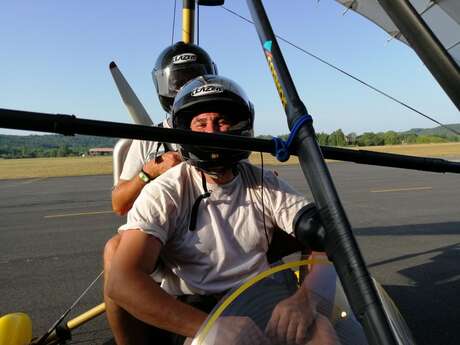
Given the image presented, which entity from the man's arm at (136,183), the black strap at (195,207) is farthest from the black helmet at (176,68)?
the black strap at (195,207)

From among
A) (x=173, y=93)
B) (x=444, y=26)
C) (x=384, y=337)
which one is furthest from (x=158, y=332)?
Result: (x=444, y=26)

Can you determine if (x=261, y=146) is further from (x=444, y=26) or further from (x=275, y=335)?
(x=444, y=26)

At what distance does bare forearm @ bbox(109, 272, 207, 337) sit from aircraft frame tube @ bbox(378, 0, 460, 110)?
3.38 ft

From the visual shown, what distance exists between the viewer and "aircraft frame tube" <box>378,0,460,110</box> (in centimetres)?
102

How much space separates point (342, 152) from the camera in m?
1.01

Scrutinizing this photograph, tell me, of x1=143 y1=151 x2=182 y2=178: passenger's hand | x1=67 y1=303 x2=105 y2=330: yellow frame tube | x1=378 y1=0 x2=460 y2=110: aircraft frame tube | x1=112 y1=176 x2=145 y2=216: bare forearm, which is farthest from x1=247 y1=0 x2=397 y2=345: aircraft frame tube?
x1=67 y1=303 x2=105 y2=330: yellow frame tube

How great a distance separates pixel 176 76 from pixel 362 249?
4342mm

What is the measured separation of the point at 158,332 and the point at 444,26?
Answer: 2.39 m

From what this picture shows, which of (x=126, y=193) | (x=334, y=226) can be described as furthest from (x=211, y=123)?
(x=334, y=226)

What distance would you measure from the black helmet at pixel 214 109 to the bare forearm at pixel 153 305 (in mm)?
516

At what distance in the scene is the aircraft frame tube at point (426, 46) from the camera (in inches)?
40.1

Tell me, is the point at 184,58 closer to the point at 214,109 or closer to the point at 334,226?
the point at 214,109

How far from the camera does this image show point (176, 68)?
3.12m

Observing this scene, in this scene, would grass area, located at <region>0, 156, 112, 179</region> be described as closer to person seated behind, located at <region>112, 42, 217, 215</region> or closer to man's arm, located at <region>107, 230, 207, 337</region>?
person seated behind, located at <region>112, 42, 217, 215</region>
